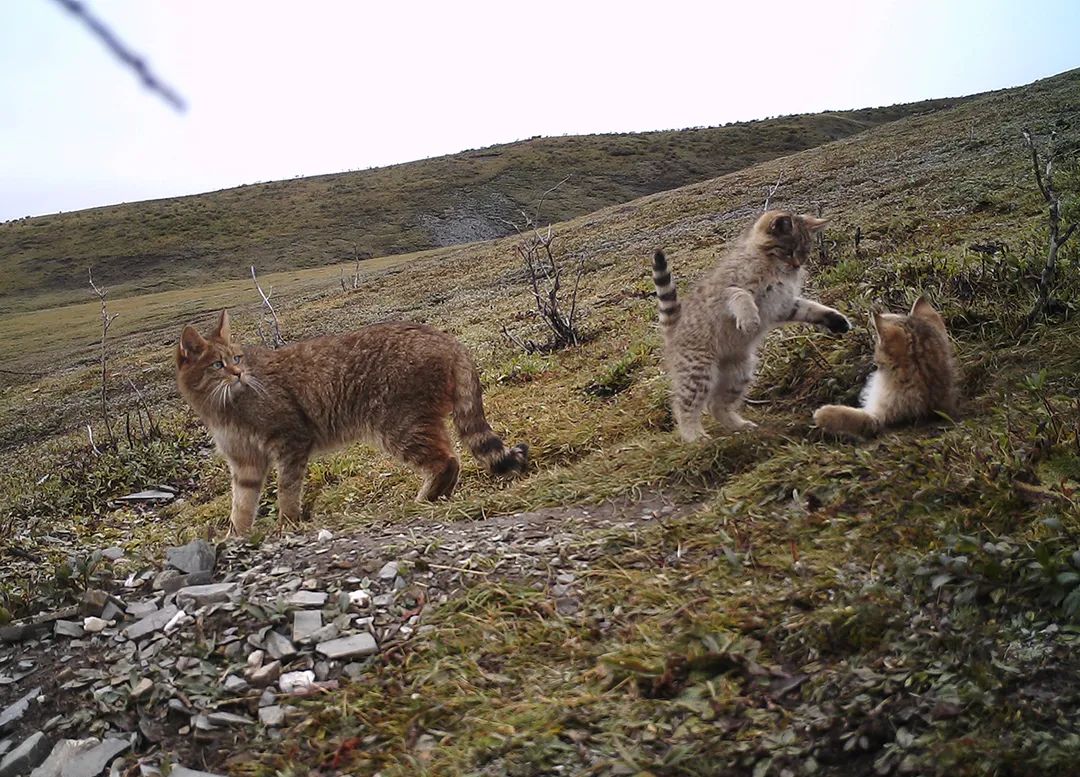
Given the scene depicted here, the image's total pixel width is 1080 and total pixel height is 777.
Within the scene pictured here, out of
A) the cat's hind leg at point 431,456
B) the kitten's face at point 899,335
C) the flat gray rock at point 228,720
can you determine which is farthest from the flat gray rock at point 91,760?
the kitten's face at point 899,335

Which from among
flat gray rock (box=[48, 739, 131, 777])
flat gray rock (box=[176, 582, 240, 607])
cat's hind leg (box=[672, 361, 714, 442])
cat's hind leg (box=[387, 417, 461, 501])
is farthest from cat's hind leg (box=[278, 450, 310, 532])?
flat gray rock (box=[48, 739, 131, 777])

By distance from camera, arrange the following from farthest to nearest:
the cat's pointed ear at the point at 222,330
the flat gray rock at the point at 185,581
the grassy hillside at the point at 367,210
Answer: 1. the grassy hillside at the point at 367,210
2. the cat's pointed ear at the point at 222,330
3. the flat gray rock at the point at 185,581

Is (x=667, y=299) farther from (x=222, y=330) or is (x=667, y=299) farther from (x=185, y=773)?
(x=185, y=773)

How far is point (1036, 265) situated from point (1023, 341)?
1.38 m

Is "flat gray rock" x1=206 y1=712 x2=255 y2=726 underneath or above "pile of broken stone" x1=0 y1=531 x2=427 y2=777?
underneath

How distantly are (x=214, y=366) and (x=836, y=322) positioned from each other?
18.1ft

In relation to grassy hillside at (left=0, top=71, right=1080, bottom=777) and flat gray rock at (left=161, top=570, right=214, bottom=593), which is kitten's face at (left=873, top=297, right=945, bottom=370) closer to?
grassy hillside at (left=0, top=71, right=1080, bottom=777)

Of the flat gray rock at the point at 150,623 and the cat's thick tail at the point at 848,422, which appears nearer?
the flat gray rock at the point at 150,623

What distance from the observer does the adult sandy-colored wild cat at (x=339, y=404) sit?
721 cm

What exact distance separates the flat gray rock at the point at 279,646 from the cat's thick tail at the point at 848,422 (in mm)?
3561

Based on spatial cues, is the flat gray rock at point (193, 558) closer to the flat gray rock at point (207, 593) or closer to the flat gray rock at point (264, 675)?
the flat gray rock at point (207, 593)

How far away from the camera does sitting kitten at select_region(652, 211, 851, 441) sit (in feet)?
23.1

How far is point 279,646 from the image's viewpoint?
13.4 feet

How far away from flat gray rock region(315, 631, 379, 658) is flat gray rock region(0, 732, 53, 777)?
1189 mm
